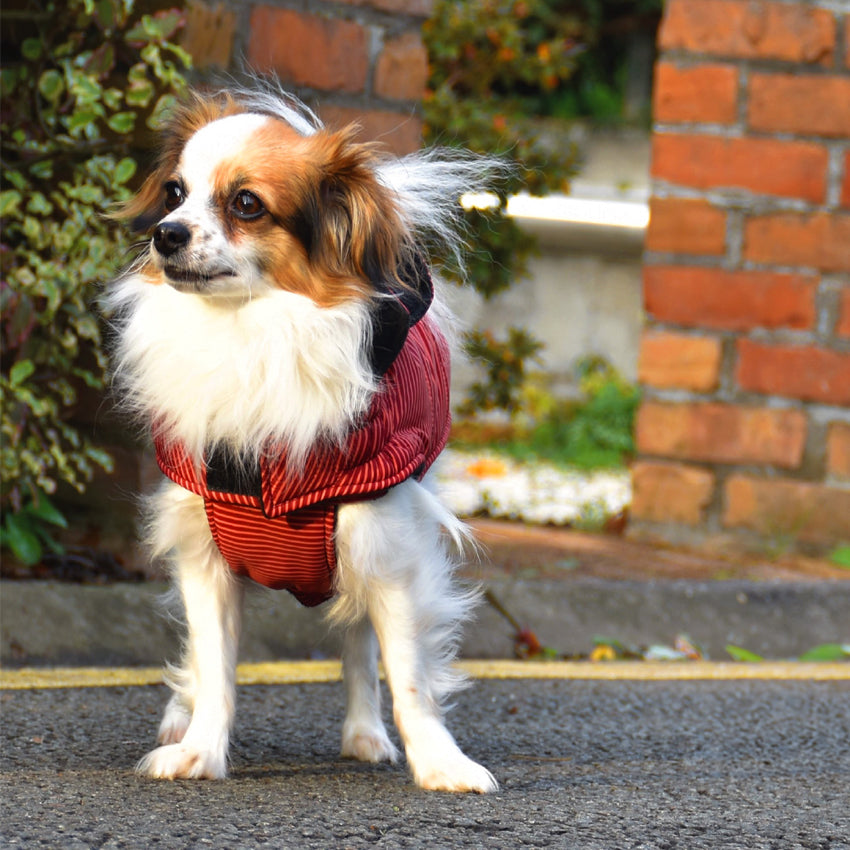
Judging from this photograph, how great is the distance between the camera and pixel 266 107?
2.71m

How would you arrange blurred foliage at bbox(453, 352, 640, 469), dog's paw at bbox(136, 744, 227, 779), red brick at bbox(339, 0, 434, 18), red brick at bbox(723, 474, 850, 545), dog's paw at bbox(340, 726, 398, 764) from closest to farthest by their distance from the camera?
dog's paw at bbox(136, 744, 227, 779) < dog's paw at bbox(340, 726, 398, 764) < red brick at bbox(339, 0, 434, 18) < red brick at bbox(723, 474, 850, 545) < blurred foliage at bbox(453, 352, 640, 469)

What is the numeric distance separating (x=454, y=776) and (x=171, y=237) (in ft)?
3.47

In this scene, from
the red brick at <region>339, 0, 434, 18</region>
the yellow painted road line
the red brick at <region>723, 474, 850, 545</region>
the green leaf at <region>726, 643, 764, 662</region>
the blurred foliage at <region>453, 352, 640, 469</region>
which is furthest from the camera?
the blurred foliage at <region>453, 352, 640, 469</region>

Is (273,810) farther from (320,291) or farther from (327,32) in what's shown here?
(327,32)

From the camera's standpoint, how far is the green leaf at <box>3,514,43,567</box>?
→ 12.0ft

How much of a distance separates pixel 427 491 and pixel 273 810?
640mm

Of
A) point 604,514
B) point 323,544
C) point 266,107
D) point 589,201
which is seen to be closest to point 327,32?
point 266,107

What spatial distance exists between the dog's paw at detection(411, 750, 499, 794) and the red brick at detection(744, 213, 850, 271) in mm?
2747

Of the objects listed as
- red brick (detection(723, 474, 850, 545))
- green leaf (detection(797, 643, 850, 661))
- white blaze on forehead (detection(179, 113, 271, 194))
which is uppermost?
white blaze on forehead (detection(179, 113, 271, 194))

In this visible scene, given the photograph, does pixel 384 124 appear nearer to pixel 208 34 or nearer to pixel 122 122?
pixel 208 34

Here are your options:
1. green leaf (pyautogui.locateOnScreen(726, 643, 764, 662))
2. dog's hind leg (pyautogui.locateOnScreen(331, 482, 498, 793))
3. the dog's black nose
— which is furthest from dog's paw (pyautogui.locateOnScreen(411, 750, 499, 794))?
green leaf (pyautogui.locateOnScreen(726, 643, 764, 662))

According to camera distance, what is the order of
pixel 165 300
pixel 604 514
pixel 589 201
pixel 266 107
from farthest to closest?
pixel 589 201, pixel 604 514, pixel 266 107, pixel 165 300

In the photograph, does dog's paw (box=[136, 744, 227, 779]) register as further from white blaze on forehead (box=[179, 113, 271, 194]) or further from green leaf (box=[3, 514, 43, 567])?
green leaf (box=[3, 514, 43, 567])

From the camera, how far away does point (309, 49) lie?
3857 mm
